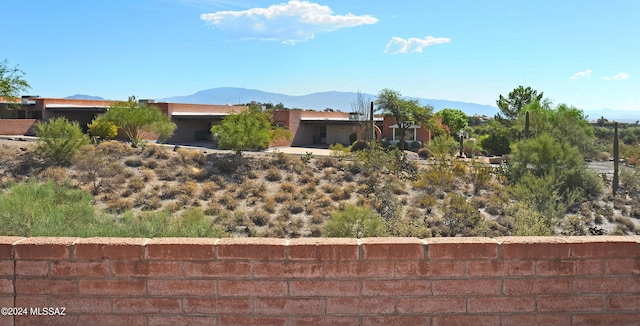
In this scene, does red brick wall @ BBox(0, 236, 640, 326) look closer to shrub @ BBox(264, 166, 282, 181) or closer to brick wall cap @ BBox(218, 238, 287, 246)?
brick wall cap @ BBox(218, 238, 287, 246)

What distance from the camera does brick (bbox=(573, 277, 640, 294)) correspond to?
4.50 metres

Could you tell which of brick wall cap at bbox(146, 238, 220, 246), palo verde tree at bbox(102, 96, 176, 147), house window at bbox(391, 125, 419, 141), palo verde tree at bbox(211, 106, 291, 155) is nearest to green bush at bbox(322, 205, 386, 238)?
brick wall cap at bbox(146, 238, 220, 246)

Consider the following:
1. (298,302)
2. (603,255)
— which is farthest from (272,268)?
(603,255)

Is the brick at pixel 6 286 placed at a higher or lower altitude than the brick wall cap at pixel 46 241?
lower

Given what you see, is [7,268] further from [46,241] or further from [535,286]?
[535,286]

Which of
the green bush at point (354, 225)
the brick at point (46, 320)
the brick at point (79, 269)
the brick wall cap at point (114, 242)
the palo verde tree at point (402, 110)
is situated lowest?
the green bush at point (354, 225)

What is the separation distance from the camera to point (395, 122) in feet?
183

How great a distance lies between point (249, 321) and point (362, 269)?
104 cm

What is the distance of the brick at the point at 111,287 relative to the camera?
4.40 metres

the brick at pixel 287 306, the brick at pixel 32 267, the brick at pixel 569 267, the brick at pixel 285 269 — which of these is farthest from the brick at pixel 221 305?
the brick at pixel 569 267

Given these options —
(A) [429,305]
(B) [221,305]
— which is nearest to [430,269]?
(A) [429,305]

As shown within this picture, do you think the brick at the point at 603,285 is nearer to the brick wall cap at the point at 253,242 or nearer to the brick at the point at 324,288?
the brick at the point at 324,288

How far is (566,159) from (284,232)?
15.3 m

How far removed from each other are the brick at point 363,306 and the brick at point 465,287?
1.34 feet
